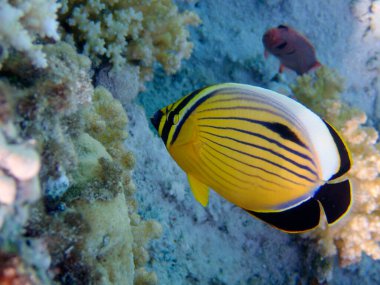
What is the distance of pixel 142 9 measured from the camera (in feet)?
10.5

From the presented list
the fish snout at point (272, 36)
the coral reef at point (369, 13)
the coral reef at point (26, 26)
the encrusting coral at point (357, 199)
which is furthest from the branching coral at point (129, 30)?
the coral reef at point (369, 13)

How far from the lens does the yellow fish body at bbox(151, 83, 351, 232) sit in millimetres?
1756

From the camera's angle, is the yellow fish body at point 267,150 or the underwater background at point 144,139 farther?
the yellow fish body at point 267,150

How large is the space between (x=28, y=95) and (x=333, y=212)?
134cm

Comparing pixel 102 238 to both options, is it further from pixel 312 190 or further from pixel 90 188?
pixel 312 190

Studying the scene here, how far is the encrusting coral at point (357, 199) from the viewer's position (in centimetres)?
355

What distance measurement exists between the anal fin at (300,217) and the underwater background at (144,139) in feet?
1.99

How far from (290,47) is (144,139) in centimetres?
212


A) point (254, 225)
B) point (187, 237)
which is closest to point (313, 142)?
point (187, 237)

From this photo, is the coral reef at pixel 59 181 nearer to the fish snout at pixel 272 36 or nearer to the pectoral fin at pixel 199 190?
the pectoral fin at pixel 199 190

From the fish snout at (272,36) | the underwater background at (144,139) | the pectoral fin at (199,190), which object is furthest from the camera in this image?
the fish snout at (272,36)

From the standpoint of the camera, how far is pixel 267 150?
175 centimetres

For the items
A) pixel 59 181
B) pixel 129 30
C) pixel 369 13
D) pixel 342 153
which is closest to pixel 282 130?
pixel 342 153

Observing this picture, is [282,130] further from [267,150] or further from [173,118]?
[173,118]
